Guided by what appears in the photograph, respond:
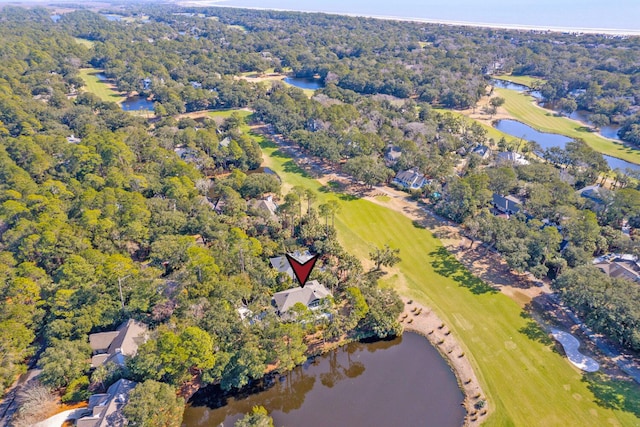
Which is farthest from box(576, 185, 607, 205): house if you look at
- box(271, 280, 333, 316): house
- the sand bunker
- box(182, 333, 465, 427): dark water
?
box(271, 280, 333, 316): house

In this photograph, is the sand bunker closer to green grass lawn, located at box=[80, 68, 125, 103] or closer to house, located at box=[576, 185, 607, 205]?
house, located at box=[576, 185, 607, 205]

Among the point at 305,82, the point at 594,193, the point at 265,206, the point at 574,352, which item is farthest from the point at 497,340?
the point at 305,82

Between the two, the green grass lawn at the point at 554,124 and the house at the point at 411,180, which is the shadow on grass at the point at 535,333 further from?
the green grass lawn at the point at 554,124

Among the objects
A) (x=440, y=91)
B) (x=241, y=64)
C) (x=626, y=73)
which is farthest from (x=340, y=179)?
(x=626, y=73)

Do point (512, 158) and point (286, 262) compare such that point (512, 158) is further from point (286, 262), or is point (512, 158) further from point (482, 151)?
point (286, 262)

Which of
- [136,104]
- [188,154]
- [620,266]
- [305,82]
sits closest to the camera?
[620,266]

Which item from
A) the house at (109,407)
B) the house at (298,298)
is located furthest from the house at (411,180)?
the house at (109,407)
